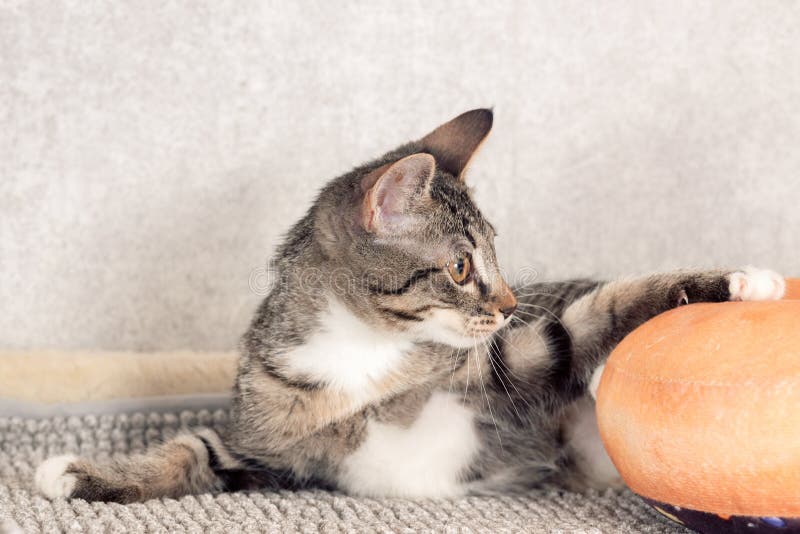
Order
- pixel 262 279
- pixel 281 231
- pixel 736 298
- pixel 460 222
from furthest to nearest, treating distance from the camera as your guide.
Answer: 1. pixel 281 231
2. pixel 262 279
3. pixel 460 222
4. pixel 736 298

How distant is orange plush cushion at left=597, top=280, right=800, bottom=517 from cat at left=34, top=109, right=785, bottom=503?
0.59 feet

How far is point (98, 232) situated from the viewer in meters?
1.69

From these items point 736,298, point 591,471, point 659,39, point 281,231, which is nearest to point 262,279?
point 281,231

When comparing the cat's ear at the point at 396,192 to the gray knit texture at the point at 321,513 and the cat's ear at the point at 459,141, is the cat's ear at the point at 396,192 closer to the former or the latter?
the cat's ear at the point at 459,141

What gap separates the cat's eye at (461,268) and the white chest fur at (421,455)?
19 centimetres

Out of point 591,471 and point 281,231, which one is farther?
point 281,231

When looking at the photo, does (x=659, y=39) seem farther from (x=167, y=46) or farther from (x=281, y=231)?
(x=167, y=46)

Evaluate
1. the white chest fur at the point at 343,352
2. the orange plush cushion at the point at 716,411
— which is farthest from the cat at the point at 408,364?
the orange plush cushion at the point at 716,411

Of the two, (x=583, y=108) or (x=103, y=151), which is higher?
(x=583, y=108)

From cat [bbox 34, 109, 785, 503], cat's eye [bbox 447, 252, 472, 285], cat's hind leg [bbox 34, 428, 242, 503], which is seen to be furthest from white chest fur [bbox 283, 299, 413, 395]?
cat's hind leg [bbox 34, 428, 242, 503]

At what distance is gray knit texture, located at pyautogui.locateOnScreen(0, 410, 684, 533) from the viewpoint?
1.02m

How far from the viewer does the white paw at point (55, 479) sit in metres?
1.14

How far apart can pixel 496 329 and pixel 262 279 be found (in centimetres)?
61

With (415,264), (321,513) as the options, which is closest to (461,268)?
(415,264)
